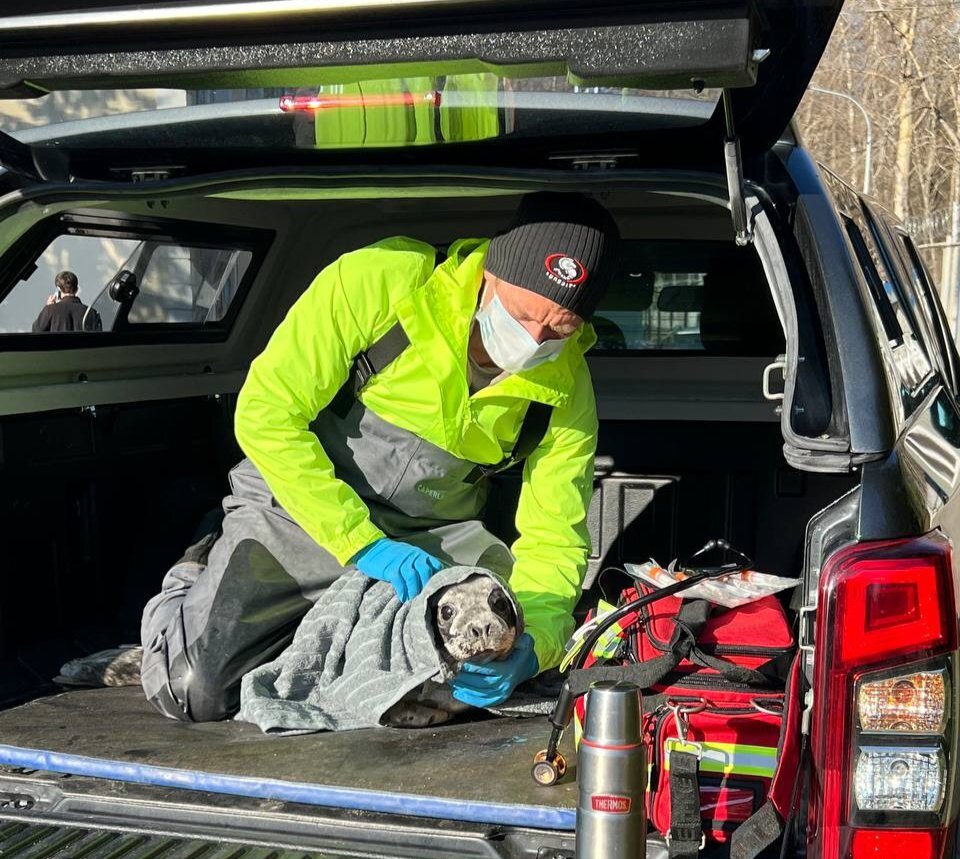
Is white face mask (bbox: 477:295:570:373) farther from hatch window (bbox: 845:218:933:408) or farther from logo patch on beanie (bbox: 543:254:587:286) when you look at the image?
hatch window (bbox: 845:218:933:408)

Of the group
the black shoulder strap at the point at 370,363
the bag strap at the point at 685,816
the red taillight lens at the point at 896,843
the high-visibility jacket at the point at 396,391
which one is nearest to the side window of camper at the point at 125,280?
the high-visibility jacket at the point at 396,391

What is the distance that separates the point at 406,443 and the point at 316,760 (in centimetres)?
90

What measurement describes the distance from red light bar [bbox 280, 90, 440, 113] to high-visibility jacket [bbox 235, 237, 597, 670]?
66cm

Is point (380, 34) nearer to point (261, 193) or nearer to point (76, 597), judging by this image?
point (261, 193)

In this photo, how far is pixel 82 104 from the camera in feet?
8.29

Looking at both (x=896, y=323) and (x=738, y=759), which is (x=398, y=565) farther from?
(x=896, y=323)

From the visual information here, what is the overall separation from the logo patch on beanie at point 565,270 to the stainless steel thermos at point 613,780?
118 centimetres

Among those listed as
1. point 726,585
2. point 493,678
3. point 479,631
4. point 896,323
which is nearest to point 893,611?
point 726,585

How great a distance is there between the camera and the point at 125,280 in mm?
3838

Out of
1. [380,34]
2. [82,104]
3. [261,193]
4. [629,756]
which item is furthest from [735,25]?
[82,104]

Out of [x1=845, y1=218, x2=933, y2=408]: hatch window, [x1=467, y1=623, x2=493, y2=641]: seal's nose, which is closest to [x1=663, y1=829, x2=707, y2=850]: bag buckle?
[x1=467, y1=623, x2=493, y2=641]: seal's nose

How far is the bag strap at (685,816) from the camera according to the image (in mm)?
1979

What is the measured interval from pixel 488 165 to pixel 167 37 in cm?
82

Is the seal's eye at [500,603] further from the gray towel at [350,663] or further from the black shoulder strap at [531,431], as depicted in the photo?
the black shoulder strap at [531,431]
